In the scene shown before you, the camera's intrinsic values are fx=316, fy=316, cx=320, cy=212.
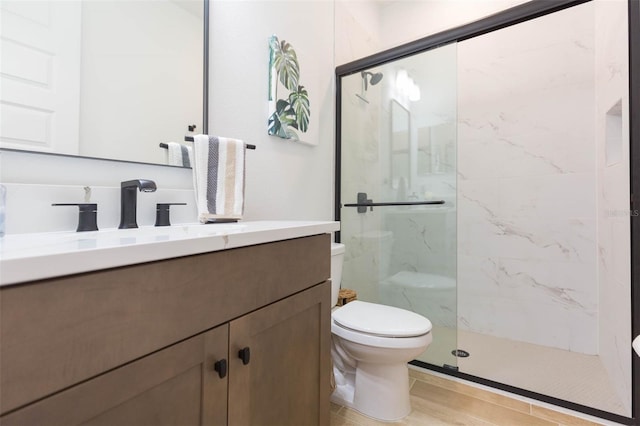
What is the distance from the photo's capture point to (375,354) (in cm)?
137

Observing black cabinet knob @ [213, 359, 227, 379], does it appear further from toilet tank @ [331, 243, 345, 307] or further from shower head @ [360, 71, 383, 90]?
shower head @ [360, 71, 383, 90]

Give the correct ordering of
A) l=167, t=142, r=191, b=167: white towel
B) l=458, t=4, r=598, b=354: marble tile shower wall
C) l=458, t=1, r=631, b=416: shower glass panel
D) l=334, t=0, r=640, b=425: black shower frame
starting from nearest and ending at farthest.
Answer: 1. l=167, t=142, r=191, b=167: white towel
2. l=334, t=0, r=640, b=425: black shower frame
3. l=458, t=1, r=631, b=416: shower glass panel
4. l=458, t=4, r=598, b=354: marble tile shower wall

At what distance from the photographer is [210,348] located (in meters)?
0.68

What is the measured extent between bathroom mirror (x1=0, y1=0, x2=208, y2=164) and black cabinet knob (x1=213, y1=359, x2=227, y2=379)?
77 centimetres

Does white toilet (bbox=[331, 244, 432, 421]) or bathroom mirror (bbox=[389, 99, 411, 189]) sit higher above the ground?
bathroom mirror (bbox=[389, 99, 411, 189])

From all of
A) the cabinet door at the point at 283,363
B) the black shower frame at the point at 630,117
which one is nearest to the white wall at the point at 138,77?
the cabinet door at the point at 283,363

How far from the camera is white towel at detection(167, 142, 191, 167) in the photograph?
47.4 inches

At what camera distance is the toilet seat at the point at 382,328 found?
1331 mm

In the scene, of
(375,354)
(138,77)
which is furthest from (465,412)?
(138,77)

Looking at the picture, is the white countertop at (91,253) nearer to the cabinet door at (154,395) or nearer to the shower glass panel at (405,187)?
the cabinet door at (154,395)

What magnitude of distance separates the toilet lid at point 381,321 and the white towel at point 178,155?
3.15ft

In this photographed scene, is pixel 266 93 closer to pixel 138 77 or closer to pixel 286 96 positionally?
pixel 286 96

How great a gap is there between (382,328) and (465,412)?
0.62m

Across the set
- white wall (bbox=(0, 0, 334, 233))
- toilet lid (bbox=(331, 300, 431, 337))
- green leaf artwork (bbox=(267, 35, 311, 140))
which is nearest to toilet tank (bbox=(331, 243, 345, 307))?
toilet lid (bbox=(331, 300, 431, 337))
